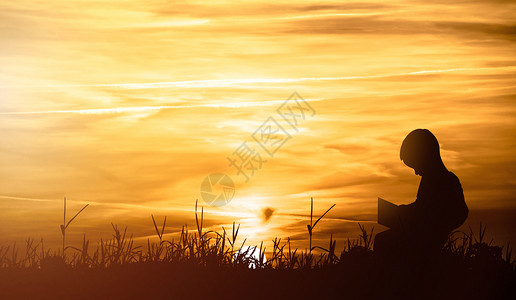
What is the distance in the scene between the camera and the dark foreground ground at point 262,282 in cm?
692

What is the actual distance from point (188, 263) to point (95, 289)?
102 cm

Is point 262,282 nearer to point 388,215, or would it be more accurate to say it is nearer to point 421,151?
point 388,215

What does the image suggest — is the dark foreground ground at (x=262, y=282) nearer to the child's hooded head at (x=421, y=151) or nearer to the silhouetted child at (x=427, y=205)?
the silhouetted child at (x=427, y=205)

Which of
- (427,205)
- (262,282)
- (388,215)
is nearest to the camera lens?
(262,282)

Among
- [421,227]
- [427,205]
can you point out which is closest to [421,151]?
[427,205]

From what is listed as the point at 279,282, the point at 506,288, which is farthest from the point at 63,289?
the point at 506,288

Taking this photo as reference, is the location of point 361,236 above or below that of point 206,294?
above

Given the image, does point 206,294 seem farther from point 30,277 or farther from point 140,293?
point 30,277

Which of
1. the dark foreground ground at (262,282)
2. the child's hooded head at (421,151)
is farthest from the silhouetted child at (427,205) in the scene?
the dark foreground ground at (262,282)

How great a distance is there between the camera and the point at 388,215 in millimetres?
8070

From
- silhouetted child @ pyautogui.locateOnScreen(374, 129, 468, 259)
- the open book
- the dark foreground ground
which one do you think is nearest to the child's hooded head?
silhouetted child @ pyautogui.locateOnScreen(374, 129, 468, 259)

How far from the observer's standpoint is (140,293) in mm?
6867

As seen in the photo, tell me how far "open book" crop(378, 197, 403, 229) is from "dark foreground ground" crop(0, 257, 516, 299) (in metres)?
0.68

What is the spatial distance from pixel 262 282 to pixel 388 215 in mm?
1799
